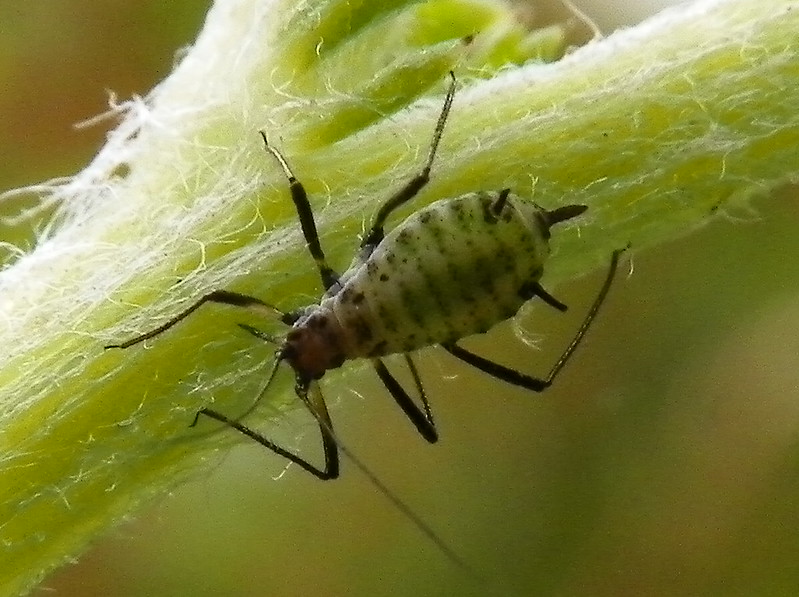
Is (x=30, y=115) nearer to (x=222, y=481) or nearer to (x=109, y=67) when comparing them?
(x=109, y=67)

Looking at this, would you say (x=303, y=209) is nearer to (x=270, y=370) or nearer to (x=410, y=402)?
(x=270, y=370)

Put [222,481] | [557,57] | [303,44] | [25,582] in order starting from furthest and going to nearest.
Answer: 1. [222,481]
2. [557,57]
3. [25,582]
4. [303,44]

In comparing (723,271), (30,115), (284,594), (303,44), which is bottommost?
(284,594)

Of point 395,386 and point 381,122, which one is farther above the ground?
point 381,122

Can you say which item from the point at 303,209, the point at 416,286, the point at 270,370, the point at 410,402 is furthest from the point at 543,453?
the point at 303,209

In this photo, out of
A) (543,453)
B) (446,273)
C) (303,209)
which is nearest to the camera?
(303,209)

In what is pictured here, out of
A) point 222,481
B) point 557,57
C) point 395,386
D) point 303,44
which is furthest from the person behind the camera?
point 222,481

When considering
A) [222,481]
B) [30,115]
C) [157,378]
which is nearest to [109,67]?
[30,115]
